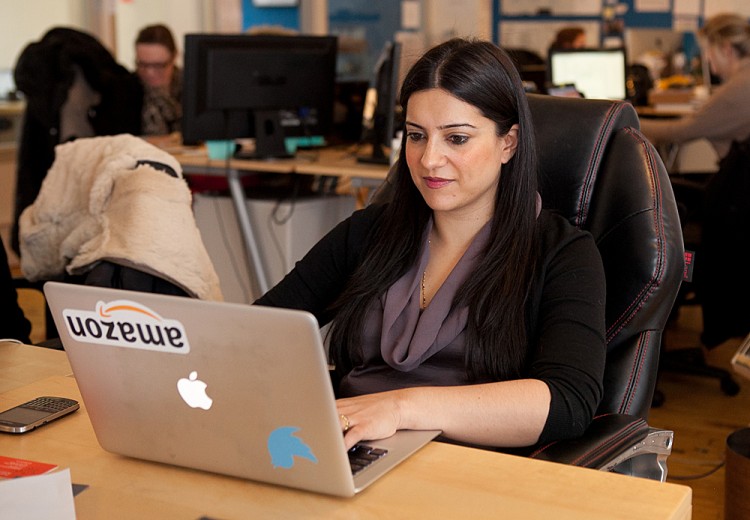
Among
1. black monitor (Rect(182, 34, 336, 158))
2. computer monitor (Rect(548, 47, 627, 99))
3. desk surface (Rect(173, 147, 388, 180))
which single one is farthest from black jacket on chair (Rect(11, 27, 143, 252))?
computer monitor (Rect(548, 47, 627, 99))

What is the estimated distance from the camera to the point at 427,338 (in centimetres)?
164

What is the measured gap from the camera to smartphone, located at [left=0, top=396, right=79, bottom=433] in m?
1.34

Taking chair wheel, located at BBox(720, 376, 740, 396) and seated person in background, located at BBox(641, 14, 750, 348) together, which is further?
chair wheel, located at BBox(720, 376, 740, 396)

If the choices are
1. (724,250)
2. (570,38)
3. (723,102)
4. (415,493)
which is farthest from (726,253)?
(570,38)

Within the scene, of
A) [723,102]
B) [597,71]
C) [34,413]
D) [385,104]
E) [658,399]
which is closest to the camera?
[34,413]

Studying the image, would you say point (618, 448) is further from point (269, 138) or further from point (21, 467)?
point (269, 138)

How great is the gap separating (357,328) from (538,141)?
0.50 metres

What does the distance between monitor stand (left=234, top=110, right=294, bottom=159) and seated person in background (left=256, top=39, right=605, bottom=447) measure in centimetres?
229

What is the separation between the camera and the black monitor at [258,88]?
3.84 metres

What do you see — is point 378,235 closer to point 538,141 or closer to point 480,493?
point 538,141

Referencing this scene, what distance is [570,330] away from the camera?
5.04 ft

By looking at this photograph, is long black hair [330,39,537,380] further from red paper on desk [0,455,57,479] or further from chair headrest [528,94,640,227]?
red paper on desk [0,455,57,479]

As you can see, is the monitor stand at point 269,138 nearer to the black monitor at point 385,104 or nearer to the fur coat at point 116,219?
the black monitor at point 385,104

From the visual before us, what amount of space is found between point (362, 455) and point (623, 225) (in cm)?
76
